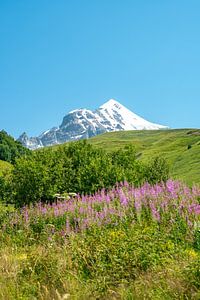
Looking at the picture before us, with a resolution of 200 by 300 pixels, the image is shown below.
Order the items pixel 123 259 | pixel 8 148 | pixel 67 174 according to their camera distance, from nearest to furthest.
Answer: pixel 123 259
pixel 67 174
pixel 8 148

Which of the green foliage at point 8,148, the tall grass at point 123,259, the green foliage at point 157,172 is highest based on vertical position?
the green foliage at point 8,148

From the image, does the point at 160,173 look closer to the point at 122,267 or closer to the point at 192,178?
the point at 122,267

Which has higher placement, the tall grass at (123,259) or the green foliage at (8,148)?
the green foliage at (8,148)

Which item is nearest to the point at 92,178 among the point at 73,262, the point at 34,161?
the point at 34,161

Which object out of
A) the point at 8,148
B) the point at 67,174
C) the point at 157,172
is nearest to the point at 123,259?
the point at 67,174

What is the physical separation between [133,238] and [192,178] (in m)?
41.2

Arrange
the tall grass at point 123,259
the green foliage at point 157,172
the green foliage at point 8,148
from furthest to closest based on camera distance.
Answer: the green foliage at point 8,148 → the green foliage at point 157,172 → the tall grass at point 123,259

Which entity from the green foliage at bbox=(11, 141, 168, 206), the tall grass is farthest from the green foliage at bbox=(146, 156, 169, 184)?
the tall grass

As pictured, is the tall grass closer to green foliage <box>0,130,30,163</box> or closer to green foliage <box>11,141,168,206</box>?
green foliage <box>11,141,168,206</box>

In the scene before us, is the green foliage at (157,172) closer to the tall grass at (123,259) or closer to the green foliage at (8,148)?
the tall grass at (123,259)

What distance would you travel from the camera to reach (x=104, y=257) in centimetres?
747

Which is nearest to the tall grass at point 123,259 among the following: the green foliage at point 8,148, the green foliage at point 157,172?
the green foliage at point 157,172

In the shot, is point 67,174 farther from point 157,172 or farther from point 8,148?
point 8,148

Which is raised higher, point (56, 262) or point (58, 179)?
point (58, 179)
